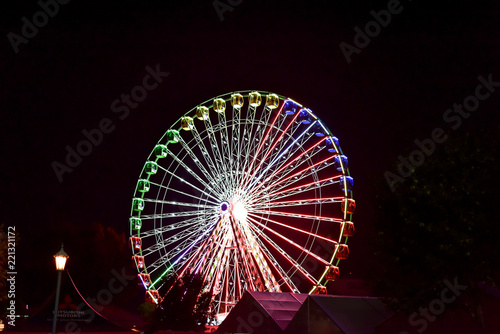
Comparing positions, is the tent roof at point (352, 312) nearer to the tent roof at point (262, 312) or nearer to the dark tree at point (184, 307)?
the tent roof at point (262, 312)

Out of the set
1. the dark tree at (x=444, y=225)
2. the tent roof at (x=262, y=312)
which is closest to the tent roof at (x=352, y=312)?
the tent roof at (x=262, y=312)

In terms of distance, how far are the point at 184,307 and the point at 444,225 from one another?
46.0ft

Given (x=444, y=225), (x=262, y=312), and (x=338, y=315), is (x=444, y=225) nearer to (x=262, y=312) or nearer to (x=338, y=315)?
(x=338, y=315)

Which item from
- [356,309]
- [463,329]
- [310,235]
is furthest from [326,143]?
[463,329]

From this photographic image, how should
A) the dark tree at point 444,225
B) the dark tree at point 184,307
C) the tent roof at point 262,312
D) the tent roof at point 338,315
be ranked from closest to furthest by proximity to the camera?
the dark tree at point 444,225
the tent roof at point 338,315
the tent roof at point 262,312
the dark tree at point 184,307

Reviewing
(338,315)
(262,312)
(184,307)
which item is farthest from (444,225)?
(184,307)

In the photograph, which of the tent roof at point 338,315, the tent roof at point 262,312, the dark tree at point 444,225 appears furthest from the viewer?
the tent roof at point 262,312

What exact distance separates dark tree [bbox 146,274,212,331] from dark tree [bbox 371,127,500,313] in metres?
11.0

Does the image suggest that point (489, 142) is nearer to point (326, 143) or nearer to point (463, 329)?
point (463, 329)

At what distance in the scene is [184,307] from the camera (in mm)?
26516

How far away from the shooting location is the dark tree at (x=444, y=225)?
16547 mm

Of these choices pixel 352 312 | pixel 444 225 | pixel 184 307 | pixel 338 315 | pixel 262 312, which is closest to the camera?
pixel 444 225

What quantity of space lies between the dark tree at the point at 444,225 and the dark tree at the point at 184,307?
11015 mm

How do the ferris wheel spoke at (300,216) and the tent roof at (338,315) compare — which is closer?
the tent roof at (338,315)
